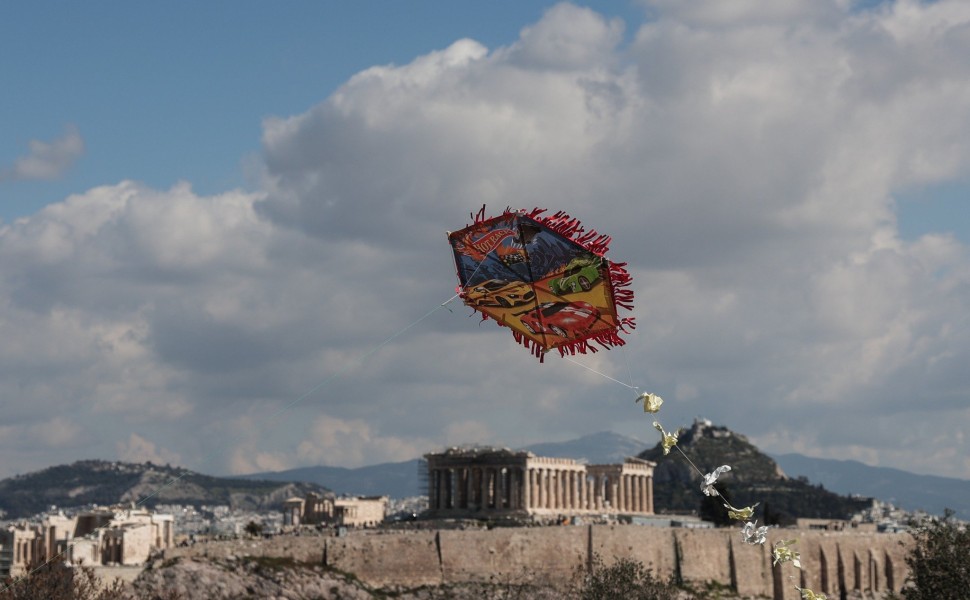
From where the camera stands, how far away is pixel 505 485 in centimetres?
12650

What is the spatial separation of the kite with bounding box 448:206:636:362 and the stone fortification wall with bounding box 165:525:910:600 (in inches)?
2530

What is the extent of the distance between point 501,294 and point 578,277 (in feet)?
7.14

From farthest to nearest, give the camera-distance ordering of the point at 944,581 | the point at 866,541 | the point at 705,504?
the point at 705,504, the point at 866,541, the point at 944,581

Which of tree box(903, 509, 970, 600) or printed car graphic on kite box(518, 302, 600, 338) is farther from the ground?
printed car graphic on kite box(518, 302, 600, 338)

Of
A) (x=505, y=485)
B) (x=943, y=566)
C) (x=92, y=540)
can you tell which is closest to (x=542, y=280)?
(x=943, y=566)

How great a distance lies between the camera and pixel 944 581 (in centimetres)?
7619

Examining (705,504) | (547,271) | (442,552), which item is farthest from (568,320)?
(705,504)

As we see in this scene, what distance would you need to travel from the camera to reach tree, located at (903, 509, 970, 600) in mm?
75500

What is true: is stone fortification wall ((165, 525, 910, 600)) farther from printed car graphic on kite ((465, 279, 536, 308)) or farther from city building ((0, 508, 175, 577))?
printed car graphic on kite ((465, 279, 536, 308))

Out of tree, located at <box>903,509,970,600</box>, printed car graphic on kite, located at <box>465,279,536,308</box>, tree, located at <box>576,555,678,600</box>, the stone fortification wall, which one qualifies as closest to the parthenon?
the stone fortification wall

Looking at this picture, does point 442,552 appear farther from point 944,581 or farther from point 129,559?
point 944,581

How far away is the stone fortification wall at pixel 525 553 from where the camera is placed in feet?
311

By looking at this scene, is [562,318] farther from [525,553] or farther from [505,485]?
[505,485]

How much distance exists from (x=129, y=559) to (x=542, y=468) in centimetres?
3767
